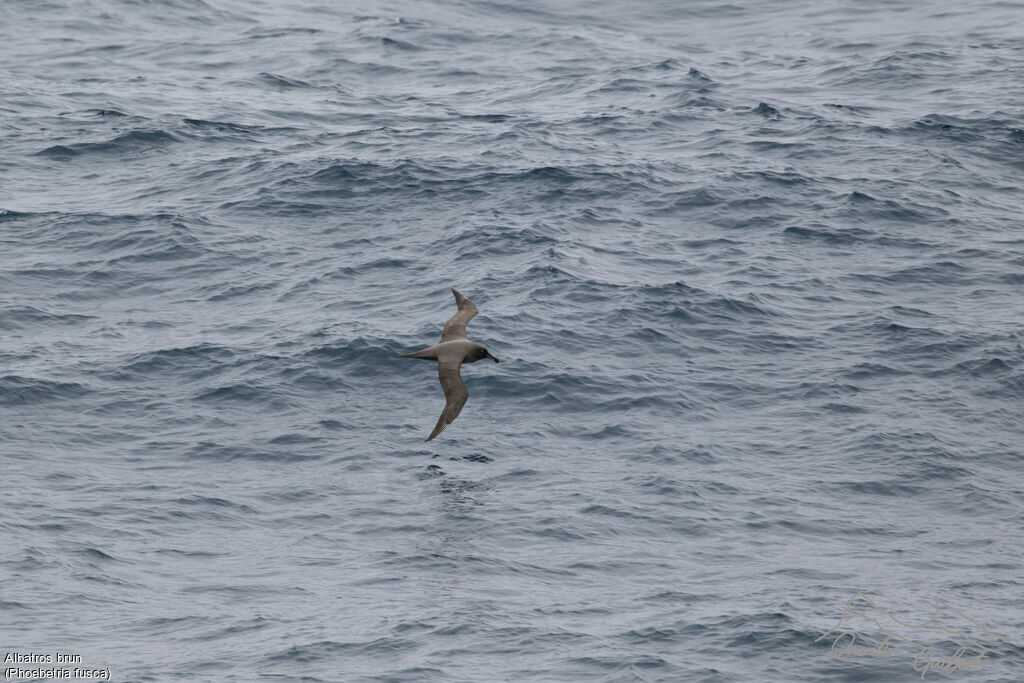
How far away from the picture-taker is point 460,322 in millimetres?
27953

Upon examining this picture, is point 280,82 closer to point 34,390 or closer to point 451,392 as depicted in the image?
point 34,390

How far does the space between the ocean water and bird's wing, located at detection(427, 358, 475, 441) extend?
2.68 m

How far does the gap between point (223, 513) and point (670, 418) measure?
9482 millimetres

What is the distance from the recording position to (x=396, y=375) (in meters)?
32.2

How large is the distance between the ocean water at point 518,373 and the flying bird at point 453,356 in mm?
2717

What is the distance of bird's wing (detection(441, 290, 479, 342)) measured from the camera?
90.8 feet

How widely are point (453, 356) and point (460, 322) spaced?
1.54 m

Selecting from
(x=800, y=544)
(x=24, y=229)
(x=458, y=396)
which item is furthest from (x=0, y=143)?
(x=800, y=544)

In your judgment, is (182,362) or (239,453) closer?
(239,453)

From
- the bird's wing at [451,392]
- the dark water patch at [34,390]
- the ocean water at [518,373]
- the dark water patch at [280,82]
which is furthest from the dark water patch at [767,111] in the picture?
the dark water patch at [34,390]

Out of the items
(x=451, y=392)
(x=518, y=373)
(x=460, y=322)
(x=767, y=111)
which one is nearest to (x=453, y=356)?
(x=451, y=392)

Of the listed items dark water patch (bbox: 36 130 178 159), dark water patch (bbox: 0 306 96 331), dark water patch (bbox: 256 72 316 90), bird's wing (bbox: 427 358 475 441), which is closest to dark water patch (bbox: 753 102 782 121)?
dark water patch (bbox: 256 72 316 90)

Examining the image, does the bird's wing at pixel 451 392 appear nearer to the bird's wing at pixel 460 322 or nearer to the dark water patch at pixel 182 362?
the bird's wing at pixel 460 322

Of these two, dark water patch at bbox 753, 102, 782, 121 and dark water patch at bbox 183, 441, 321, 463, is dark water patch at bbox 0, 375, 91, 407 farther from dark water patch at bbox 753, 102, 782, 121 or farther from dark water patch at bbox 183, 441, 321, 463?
dark water patch at bbox 753, 102, 782, 121
